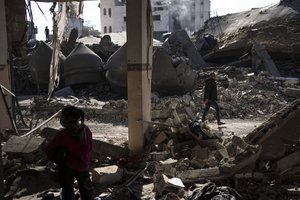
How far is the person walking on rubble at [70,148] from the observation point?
3898mm

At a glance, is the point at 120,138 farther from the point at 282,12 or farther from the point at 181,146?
the point at 282,12

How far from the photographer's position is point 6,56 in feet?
27.9

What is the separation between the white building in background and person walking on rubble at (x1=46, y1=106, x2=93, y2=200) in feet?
168

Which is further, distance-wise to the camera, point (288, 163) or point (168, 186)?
point (288, 163)

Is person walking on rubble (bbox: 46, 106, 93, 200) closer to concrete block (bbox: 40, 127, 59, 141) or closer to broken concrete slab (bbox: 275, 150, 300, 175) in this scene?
concrete block (bbox: 40, 127, 59, 141)

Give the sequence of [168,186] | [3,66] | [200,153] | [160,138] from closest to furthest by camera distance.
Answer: [168,186] < [200,153] < [160,138] < [3,66]

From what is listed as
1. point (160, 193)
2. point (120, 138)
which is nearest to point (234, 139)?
point (160, 193)

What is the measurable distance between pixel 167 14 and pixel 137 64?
49.3 meters

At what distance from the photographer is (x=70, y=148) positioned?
393cm

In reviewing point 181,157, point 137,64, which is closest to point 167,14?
point 137,64

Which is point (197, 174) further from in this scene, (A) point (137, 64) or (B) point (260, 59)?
(B) point (260, 59)

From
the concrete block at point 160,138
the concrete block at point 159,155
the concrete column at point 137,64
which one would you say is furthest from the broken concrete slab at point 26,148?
the concrete block at point 160,138

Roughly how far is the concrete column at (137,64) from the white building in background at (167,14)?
4775 centimetres

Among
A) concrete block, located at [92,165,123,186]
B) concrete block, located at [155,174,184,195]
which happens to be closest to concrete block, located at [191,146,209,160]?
concrete block, located at [155,174,184,195]
